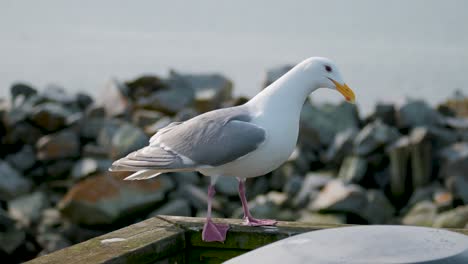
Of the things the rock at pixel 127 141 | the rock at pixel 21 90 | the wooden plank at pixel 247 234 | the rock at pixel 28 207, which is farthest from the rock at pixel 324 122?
the wooden plank at pixel 247 234

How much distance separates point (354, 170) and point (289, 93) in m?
5.56

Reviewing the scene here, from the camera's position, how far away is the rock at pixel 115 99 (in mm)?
10789

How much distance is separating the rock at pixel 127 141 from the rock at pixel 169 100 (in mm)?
1251

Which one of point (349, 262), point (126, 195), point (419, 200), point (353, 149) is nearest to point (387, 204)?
point (419, 200)

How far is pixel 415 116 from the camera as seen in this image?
32.5ft

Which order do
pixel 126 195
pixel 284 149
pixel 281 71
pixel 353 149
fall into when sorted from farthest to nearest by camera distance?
pixel 281 71 < pixel 353 149 < pixel 126 195 < pixel 284 149

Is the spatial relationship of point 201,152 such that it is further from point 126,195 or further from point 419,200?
point 419,200

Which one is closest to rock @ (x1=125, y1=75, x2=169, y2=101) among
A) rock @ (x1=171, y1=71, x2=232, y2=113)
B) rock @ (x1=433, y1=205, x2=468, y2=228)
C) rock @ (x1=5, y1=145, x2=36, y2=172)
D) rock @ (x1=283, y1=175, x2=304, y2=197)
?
rock @ (x1=171, y1=71, x2=232, y2=113)

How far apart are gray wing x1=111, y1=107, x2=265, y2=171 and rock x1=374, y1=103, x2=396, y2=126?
21.6ft

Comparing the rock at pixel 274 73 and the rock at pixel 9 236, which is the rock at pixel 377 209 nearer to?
the rock at pixel 274 73

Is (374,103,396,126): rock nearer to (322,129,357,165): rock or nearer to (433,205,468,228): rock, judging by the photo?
(322,129,357,165): rock

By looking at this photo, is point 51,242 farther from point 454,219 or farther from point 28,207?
point 454,219

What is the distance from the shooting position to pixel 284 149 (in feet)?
11.8

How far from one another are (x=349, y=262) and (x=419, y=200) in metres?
7.39
